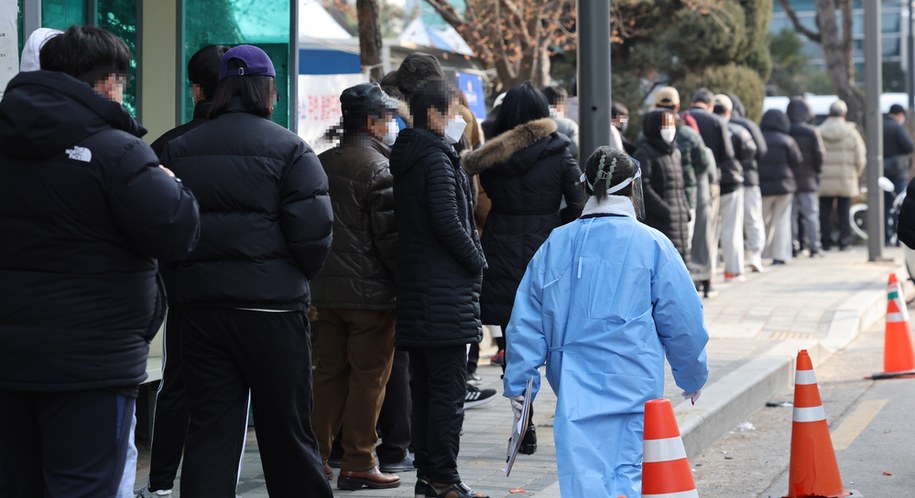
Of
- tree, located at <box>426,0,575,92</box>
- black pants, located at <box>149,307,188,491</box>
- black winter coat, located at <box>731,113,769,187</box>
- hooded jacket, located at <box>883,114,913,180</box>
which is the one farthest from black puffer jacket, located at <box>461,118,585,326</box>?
hooded jacket, located at <box>883,114,913,180</box>

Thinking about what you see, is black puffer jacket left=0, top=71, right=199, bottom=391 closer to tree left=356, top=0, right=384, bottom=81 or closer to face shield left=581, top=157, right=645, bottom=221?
face shield left=581, top=157, right=645, bottom=221

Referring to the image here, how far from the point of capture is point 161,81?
7629 millimetres

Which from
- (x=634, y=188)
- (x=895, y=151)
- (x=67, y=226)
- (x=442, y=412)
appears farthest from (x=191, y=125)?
(x=895, y=151)

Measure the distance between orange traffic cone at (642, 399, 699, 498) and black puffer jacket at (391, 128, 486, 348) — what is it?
1601 millimetres

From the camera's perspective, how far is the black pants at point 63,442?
394cm

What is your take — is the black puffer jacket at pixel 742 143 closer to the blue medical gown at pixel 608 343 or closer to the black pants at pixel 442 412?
the black pants at pixel 442 412

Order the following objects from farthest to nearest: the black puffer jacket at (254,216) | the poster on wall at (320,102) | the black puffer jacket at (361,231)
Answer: the poster on wall at (320,102) → the black puffer jacket at (361,231) → the black puffer jacket at (254,216)

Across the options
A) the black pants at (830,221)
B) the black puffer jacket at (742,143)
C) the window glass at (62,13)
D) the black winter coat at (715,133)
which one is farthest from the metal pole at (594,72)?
the black pants at (830,221)

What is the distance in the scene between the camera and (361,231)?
628cm

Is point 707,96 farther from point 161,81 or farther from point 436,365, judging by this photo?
point 436,365

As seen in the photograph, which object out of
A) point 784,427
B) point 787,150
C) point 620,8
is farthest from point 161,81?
point 620,8

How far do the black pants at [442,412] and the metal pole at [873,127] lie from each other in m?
12.8

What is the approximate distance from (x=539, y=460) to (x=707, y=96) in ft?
28.1

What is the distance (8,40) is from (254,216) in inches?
63.6
